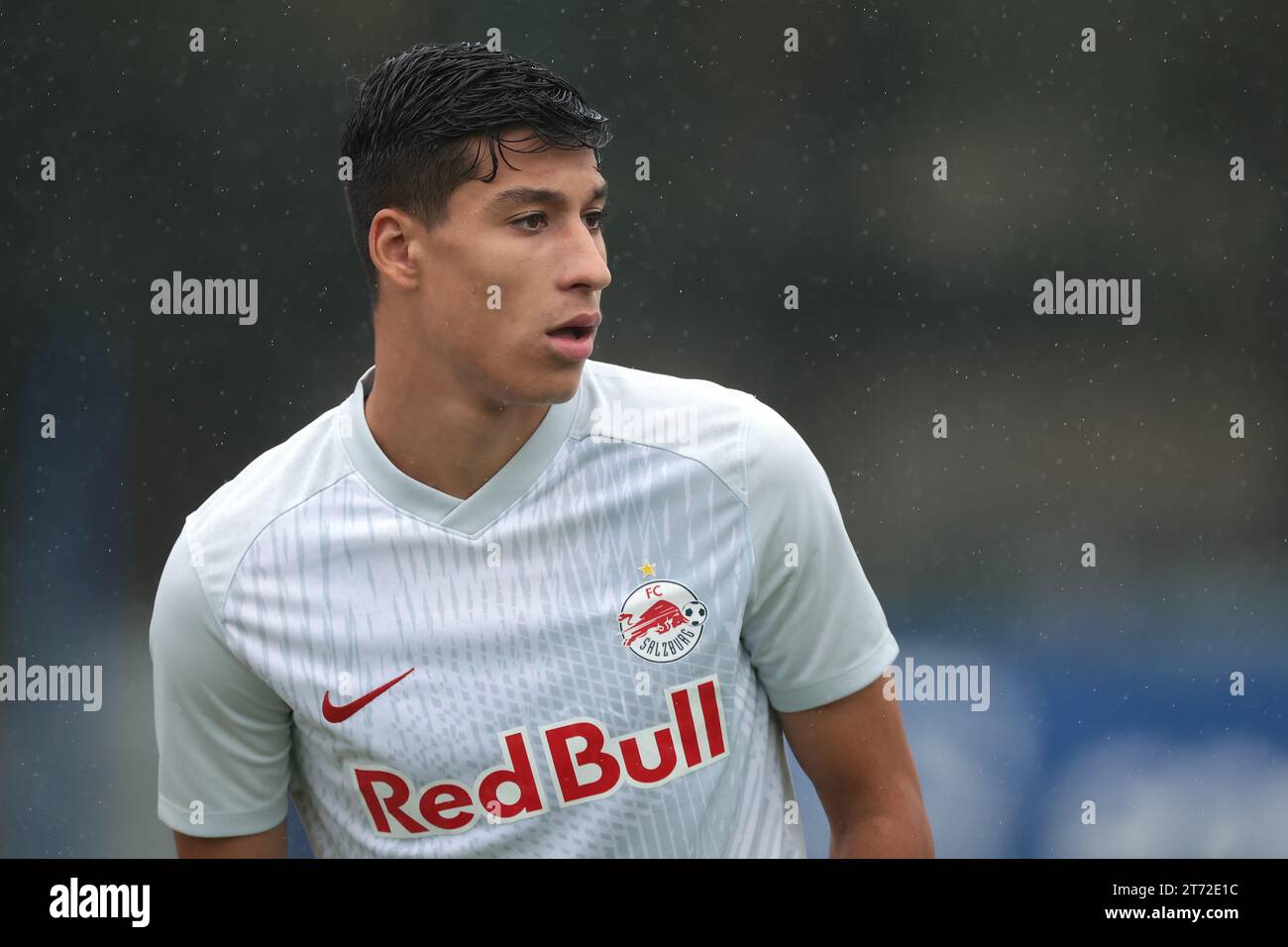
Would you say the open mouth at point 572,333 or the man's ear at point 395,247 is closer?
the open mouth at point 572,333

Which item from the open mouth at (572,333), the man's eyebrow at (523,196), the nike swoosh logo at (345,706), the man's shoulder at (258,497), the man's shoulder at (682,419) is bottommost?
the nike swoosh logo at (345,706)

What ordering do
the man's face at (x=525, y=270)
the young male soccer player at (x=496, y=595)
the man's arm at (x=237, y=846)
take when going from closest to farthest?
the man's face at (x=525, y=270), the young male soccer player at (x=496, y=595), the man's arm at (x=237, y=846)

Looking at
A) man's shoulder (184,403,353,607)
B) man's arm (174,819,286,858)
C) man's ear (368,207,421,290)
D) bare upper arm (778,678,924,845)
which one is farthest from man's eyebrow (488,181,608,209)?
man's arm (174,819,286,858)

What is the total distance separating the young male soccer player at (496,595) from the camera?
2271 millimetres

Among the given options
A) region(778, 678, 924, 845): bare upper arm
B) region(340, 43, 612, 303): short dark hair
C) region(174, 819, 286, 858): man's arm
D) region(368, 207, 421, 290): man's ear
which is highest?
region(340, 43, 612, 303): short dark hair

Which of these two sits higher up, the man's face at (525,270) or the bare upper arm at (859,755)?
the man's face at (525,270)

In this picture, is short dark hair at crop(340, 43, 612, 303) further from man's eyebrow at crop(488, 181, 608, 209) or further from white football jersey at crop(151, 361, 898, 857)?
white football jersey at crop(151, 361, 898, 857)

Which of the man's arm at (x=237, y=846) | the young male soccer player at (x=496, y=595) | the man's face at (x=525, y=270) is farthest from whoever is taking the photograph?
the man's arm at (x=237, y=846)

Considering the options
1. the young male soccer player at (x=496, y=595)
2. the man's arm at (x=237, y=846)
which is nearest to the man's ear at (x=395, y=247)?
the young male soccer player at (x=496, y=595)

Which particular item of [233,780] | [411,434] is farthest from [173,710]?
[411,434]

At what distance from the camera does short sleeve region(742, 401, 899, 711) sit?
2.30m

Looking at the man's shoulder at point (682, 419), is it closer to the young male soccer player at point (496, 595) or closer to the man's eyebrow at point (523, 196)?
the young male soccer player at point (496, 595)

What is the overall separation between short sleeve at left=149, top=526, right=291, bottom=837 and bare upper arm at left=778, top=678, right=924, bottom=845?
892 millimetres

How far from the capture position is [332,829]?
2.38 meters
